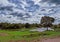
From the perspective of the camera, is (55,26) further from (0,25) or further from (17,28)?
(0,25)

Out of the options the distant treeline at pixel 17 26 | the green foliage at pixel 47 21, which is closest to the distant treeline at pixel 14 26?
the distant treeline at pixel 17 26

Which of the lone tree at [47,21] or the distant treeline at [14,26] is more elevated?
the lone tree at [47,21]

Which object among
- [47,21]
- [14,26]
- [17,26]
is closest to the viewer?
[14,26]

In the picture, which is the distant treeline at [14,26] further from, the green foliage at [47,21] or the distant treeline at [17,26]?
the green foliage at [47,21]

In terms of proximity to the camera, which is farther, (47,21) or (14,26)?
(47,21)

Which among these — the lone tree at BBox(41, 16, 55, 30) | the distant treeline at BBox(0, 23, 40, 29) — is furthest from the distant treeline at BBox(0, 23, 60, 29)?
the lone tree at BBox(41, 16, 55, 30)

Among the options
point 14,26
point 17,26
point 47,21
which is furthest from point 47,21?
point 14,26

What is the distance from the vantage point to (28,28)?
42875 mm

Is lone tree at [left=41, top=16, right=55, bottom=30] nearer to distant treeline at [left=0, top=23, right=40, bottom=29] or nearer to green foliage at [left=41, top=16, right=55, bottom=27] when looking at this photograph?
green foliage at [left=41, top=16, right=55, bottom=27]

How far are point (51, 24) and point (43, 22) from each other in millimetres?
2529

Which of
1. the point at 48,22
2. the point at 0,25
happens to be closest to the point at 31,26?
the point at 48,22

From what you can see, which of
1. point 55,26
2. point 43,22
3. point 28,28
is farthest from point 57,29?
point 28,28

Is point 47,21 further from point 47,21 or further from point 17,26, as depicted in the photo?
point 17,26

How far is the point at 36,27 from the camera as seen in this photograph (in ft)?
141
